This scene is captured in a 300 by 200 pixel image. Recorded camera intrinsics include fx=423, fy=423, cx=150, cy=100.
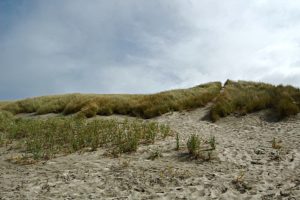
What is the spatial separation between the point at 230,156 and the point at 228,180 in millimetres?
2723

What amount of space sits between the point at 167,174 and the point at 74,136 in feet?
26.6

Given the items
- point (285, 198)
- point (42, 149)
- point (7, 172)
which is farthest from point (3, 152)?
point (285, 198)

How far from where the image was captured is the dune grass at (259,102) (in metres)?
22.9

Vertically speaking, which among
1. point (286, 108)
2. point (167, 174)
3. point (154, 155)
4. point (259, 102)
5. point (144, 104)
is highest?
point (144, 104)

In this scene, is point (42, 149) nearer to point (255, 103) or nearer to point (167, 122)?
point (167, 122)

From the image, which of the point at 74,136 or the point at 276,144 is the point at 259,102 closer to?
the point at 276,144

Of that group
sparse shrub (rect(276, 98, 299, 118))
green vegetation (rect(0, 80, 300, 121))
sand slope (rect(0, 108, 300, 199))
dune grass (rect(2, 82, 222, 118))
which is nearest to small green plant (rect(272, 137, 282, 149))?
sand slope (rect(0, 108, 300, 199))

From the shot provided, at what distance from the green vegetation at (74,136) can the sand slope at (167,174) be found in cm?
81

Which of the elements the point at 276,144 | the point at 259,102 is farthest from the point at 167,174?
the point at 259,102

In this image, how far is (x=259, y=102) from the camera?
971 inches

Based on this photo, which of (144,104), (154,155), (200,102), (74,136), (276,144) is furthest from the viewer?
(144,104)

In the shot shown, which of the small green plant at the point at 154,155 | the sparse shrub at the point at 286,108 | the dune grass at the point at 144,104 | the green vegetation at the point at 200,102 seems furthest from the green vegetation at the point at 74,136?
the sparse shrub at the point at 286,108

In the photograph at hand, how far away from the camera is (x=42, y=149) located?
18.6m

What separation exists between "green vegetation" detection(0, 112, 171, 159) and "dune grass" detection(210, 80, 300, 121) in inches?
205
